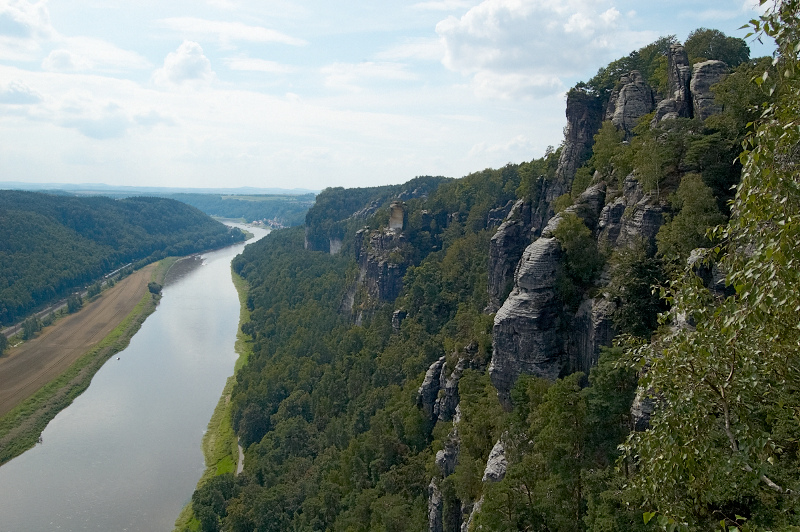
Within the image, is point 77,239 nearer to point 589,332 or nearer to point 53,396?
point 53,396

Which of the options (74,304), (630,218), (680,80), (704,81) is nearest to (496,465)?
(630,218)

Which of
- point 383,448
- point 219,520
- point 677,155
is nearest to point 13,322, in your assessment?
point 219,520

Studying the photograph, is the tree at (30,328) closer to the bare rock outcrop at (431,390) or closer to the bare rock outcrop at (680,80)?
the bare rock outcrop at (431,390)

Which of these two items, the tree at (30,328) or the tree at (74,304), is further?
the tree at (74,304)

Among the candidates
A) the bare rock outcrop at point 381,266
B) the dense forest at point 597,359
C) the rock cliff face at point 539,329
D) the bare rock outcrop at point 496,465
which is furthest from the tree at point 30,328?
the bare rock outcrop at point 496,465

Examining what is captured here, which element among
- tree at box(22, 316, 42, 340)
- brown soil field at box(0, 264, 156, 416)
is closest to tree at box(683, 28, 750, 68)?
brown soil field at box(0, 264, 156, 416)

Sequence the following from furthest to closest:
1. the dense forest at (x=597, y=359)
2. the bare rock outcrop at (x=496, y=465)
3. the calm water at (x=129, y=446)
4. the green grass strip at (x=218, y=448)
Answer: the calm water at (x=129, y=446)
the green grass strip at (x=218, y=448)
the bare rock outcrop at (x=496, y=465)
the dense forest at (x=597, y=359)
